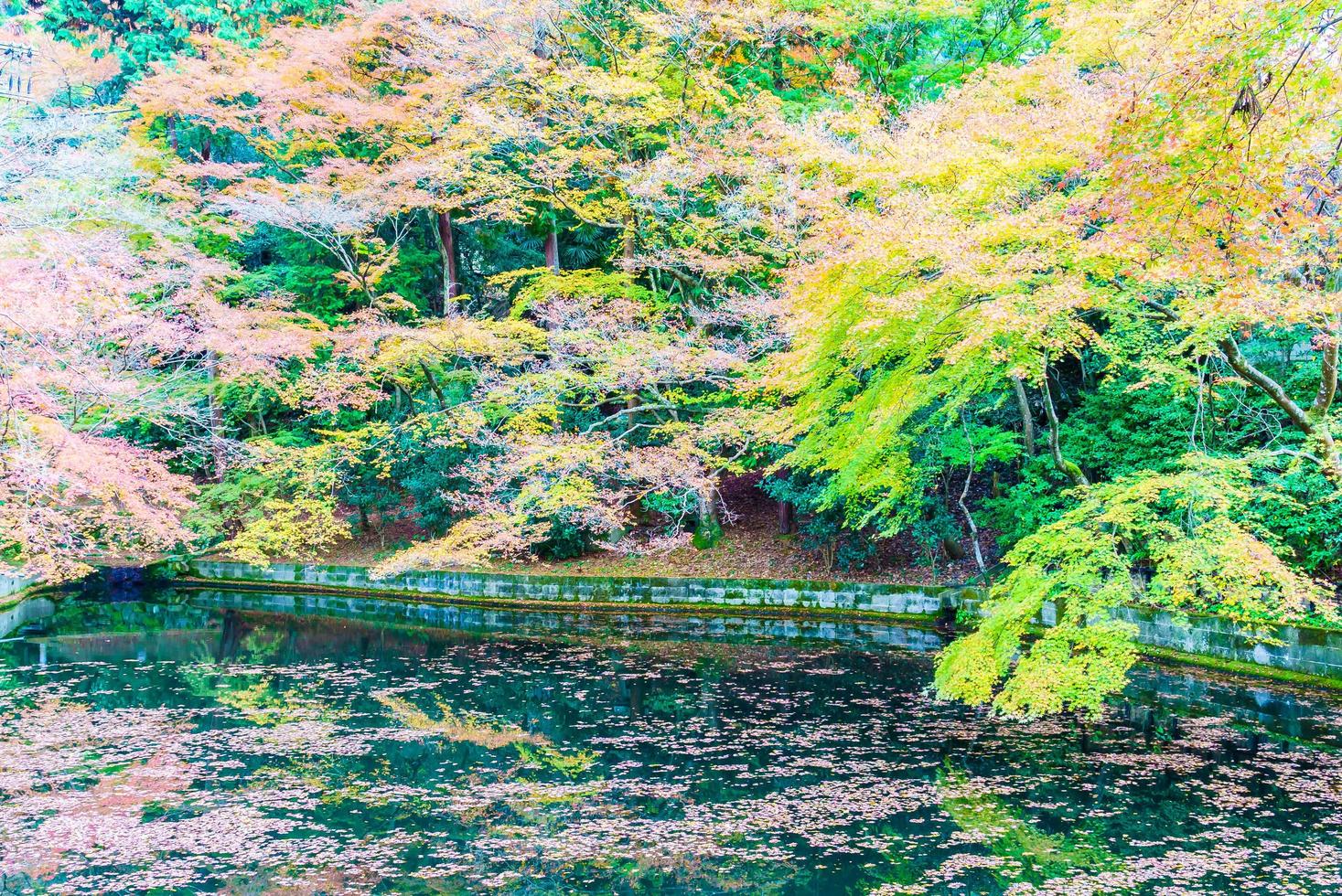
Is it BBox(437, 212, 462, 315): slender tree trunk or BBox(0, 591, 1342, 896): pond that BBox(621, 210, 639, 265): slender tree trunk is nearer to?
BBox(437, 212, 462, 315): slender tree trunk

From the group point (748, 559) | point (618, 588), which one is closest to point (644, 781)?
point (618, 588)

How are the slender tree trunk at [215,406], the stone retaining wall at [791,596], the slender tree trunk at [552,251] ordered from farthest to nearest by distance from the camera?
the slender tree trunk at [552,251]
the slender tree trunk at [215,406]
the stone retaining wall at [791,596]

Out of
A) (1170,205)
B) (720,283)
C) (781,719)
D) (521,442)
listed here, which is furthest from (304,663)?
(1170,205)

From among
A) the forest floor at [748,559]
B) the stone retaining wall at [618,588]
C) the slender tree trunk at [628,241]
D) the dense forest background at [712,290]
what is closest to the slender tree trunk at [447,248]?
the dense forest background at [712,290]

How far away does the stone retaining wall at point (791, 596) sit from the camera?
9453mm

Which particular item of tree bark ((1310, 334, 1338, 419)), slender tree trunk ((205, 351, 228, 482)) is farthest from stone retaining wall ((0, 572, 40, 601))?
tree bark ((1310, 334, 1338, 419))

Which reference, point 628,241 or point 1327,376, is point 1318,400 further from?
point 628,241

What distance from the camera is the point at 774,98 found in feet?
48.2

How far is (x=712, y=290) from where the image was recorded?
54.7 feet

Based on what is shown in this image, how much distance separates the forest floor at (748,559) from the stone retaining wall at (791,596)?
1.20ft

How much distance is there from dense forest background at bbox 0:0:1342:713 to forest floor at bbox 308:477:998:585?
0.28 m

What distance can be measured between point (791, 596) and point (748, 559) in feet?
5.81

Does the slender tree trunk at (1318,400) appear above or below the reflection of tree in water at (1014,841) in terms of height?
above

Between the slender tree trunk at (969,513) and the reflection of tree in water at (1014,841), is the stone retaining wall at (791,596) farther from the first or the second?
the reflection of tree in water at (1014,841)
